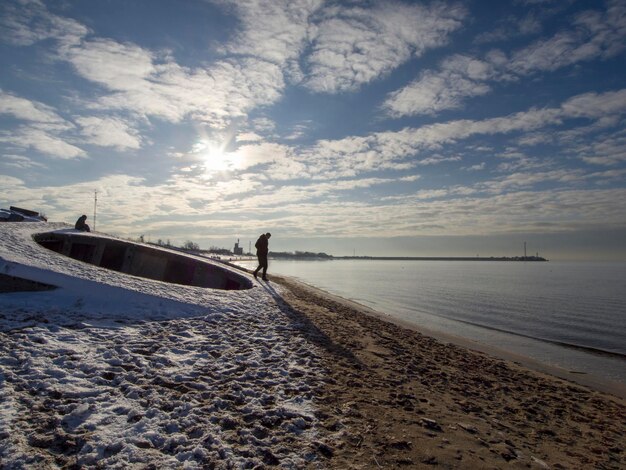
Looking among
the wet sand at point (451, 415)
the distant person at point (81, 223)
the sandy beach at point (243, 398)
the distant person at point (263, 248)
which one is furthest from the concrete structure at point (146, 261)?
the wet sand at point (451, 415)

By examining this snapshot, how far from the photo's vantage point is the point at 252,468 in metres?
3.88

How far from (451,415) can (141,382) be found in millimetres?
5009

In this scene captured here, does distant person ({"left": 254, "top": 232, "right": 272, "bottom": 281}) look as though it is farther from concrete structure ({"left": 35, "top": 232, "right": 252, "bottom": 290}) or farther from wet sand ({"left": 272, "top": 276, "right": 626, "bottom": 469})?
wet sand ({"left": 272, "top": 276, "right": 626, "bottom": 469})

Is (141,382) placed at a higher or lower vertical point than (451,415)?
higher

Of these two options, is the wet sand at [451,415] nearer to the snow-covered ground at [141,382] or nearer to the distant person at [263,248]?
the snow-covered ground at [141,382]

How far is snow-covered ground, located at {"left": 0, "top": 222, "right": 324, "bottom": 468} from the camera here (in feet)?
13.0

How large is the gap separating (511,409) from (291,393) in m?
4.32

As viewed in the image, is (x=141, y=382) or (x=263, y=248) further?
(x=263, y=248)

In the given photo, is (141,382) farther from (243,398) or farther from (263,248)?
(263,248)

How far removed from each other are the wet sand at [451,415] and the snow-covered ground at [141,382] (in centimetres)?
56

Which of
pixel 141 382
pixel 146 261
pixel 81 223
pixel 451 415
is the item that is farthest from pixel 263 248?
pixel 451 415

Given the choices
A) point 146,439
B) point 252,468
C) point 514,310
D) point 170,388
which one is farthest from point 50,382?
point 514,310

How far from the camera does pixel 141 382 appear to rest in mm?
5535

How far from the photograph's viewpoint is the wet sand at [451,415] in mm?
4613
